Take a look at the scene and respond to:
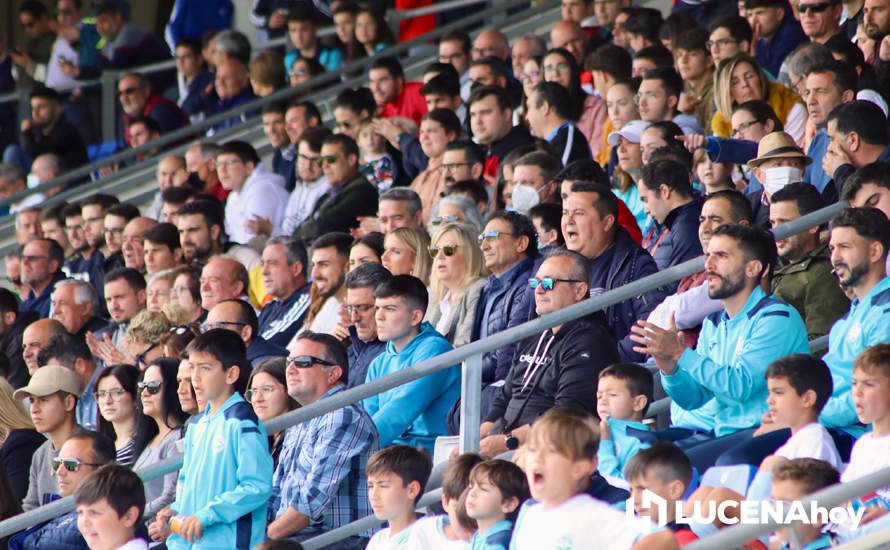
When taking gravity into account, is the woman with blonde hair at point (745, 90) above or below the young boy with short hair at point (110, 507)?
above

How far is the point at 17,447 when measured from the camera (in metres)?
8.48

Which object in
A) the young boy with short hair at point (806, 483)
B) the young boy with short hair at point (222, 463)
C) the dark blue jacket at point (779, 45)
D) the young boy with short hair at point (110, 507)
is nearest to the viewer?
the young boy with short hair at point (806, 483)

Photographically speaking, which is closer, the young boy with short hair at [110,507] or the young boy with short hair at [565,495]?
the young boy with short hair at [565,495]

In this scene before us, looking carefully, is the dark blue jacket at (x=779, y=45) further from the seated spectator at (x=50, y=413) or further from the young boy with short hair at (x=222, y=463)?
the young boy with short hair at (x=222, y=463)

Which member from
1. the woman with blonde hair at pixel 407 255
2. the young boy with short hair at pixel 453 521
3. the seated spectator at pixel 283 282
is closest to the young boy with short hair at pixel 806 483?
the young boy with short hair at pixel 453 521

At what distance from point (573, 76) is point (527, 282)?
138 inches

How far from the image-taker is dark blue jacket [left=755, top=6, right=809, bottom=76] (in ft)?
36.4

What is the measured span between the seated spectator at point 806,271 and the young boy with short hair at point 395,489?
6.66 ft

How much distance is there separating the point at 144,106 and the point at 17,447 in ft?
22.8

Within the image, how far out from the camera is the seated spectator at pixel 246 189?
38.9ft

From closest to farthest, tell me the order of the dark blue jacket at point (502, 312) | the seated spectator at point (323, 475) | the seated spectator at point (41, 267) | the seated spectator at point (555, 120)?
the seated spectator at point (323, 475), the dark blue jacket at point (502, 312), the seated spectator at point (555, 120), the seated spectator at point (41, 267)

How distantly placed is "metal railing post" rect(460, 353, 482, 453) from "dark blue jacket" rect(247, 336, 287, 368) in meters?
2.14

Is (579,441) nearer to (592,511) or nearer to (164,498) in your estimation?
(592,511)

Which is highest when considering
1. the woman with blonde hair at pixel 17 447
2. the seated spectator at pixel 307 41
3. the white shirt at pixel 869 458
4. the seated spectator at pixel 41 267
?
the seated spectator at pixel 307 41
